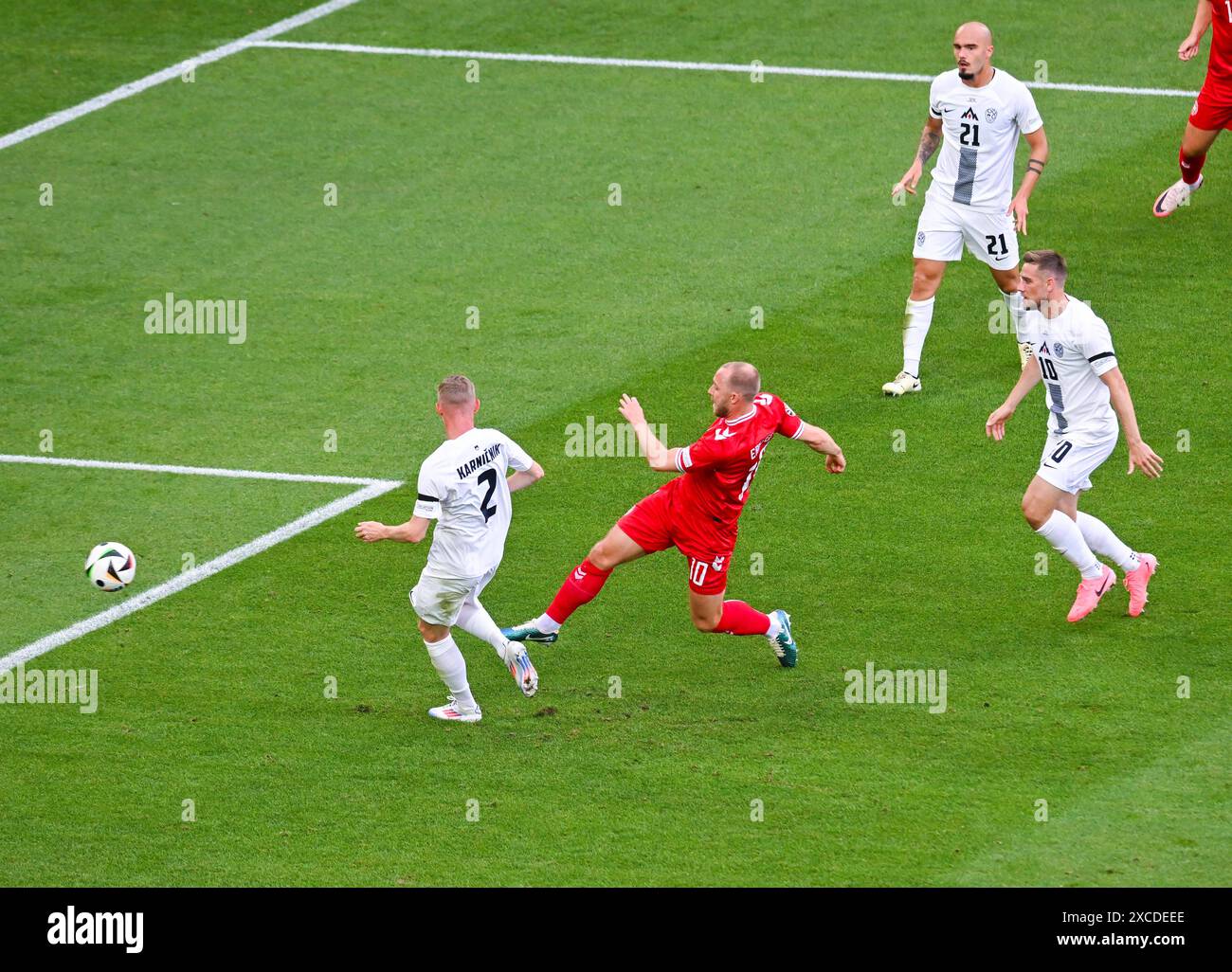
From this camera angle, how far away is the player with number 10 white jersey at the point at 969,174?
15.3 m

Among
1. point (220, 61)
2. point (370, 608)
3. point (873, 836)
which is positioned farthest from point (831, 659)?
point (220, 61)

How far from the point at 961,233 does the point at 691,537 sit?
5367 millimetres

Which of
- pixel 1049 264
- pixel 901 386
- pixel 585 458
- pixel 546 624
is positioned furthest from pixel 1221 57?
pixel 546 624

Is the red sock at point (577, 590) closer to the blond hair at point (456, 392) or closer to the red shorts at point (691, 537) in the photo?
the red shorts at point (691, 537)

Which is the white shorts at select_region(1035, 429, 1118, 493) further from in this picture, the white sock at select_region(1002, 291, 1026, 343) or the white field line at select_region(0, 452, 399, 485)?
the white field line at select_region(0, 452, 399, 485)

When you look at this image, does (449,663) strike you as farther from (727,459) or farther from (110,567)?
(110,567)

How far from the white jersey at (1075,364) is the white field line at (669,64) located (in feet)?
34.2

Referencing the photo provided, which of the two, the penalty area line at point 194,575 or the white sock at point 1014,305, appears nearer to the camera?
the penalty area line at point 194,575

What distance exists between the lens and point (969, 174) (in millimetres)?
15383

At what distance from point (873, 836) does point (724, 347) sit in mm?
7300

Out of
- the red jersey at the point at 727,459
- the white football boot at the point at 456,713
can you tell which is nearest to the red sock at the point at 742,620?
the red jersey at the point at 727,459

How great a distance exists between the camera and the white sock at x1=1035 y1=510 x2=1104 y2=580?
11867mm

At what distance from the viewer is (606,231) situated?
18.8m

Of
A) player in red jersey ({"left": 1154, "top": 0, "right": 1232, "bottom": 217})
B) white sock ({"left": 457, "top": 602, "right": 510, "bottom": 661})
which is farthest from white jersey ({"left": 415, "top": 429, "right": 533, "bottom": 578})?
player in red jersey ({"left": 1154, "top": 0, "right": 1232, "bottom": 217})
